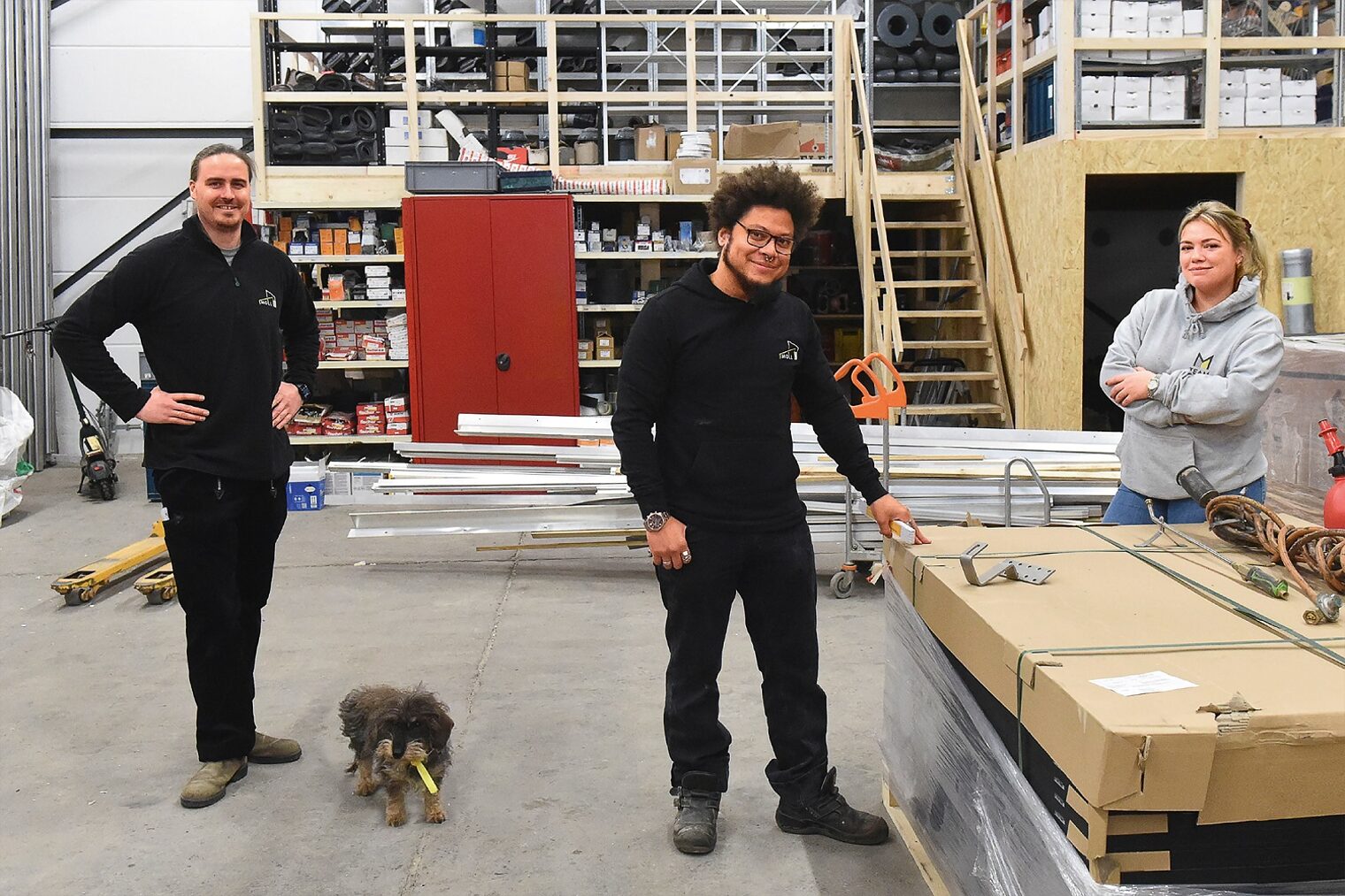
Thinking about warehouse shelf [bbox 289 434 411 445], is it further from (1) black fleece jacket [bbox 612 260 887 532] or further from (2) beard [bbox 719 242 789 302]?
(2) beard [bbox 719 242 789 302]

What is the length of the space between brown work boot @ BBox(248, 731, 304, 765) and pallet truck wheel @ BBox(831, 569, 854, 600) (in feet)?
9.17

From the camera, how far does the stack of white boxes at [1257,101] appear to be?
8094mm

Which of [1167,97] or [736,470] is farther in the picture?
[1167,97]

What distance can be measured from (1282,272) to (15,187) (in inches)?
399

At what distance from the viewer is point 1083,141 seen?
313 inches

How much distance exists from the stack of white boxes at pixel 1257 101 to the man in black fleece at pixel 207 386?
22.8 feet

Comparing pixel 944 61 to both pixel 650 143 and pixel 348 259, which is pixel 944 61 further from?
pixel 348 259

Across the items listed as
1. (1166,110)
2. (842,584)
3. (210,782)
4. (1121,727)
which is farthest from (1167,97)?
(1121,727)

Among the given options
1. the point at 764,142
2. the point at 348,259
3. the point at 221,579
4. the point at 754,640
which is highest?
the point at 764,142

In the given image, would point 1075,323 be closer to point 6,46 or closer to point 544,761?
point 544,761

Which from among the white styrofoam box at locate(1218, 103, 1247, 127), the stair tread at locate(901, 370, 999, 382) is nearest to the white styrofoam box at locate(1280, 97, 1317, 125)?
the white styrofoam box at locate(1218, 103, 1247, 127)

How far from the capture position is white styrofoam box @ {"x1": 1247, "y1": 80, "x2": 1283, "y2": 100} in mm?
8070

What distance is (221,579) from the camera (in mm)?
3420

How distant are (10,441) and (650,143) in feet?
16.7
